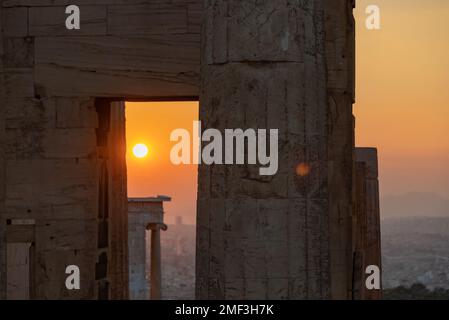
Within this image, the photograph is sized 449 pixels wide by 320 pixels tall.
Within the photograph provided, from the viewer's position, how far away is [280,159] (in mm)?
8625

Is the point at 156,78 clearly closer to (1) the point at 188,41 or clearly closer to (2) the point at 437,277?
(1) the point at 188,41

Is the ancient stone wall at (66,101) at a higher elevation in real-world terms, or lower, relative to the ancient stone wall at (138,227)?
lower

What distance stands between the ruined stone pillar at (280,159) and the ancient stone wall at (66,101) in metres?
4.62

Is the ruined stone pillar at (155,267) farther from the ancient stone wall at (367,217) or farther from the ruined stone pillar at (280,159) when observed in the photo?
the ruined stone pillar at (280,159)

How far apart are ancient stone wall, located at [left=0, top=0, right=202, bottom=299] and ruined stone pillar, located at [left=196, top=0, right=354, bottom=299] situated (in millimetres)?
4622

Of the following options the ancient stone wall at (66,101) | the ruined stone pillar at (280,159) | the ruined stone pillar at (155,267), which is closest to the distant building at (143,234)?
the ruined stone pillar at (155,267)

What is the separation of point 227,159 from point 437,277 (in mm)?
55813

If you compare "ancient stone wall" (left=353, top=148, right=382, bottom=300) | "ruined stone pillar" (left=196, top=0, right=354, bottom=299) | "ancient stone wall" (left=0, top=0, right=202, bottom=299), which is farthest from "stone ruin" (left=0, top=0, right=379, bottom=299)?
"ruined stone pillar" (left=196, top=0, right=354, bottom=299)

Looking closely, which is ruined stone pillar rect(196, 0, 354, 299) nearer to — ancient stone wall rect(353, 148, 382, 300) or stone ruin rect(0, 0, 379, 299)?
stone ruin rect(0, 0, 379, 299)

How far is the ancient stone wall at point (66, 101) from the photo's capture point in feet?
44.0

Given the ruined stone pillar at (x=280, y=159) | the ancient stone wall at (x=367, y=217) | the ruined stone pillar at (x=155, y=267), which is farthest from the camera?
the ruined stone pillar at (x=155, y=267)

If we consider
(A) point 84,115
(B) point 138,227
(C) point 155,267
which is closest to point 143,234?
(B) point 138,227

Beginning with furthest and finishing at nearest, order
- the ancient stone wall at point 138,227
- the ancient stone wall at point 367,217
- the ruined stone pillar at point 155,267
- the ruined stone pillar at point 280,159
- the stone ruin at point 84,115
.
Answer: the ancient stone wall at point 138,227
the ruined stone pillar at point 155,267
the ancient stone wall at point 367,217
the stone ruin at point 84,115
the ruined stone pillar at point 280,159
